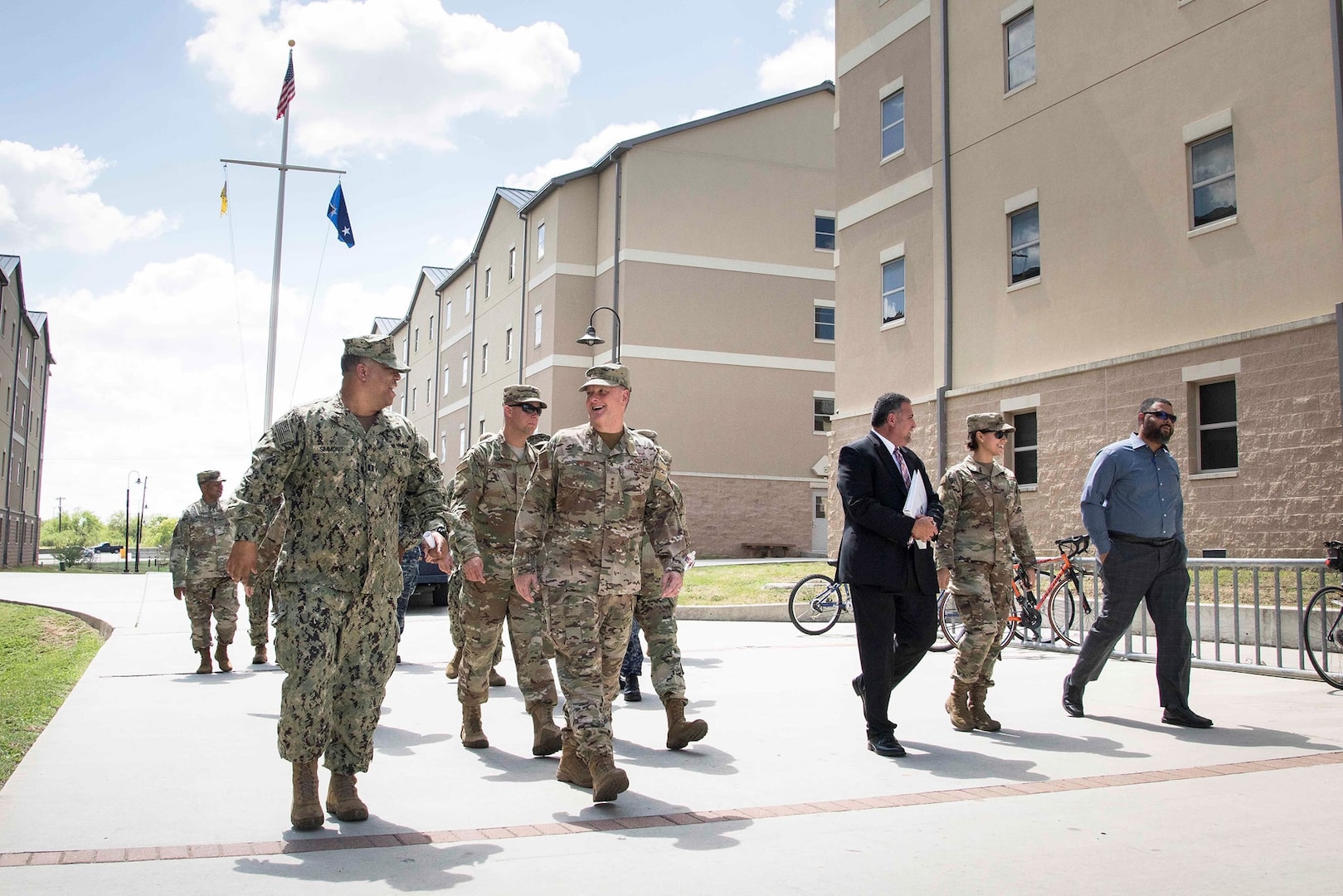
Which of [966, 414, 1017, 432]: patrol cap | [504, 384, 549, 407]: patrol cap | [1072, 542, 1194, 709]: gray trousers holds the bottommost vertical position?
[1072, 542, 1194, 709]: gray trousers

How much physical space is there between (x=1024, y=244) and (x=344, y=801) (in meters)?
17.2

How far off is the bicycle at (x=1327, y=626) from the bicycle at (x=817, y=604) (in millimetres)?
6384

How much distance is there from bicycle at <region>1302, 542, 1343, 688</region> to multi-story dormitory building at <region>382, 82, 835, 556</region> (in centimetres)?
2671

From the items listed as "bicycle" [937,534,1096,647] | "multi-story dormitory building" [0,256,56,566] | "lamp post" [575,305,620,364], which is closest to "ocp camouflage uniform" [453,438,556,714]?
"lamp post" [575,305,620,364]

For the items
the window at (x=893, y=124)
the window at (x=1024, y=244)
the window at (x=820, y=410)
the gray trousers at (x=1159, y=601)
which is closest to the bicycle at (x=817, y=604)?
the window at (x=1024, y=244)

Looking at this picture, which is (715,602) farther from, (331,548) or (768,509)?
(768,509)

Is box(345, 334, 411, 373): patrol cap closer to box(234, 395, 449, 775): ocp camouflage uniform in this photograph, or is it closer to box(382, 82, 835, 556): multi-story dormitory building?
box(234, 395, 449, 775): ocp camouflage uniform

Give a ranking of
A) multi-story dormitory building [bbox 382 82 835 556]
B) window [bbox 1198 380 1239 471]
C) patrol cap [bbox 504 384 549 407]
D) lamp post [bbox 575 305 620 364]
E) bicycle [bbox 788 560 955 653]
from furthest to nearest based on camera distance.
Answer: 1. multi-story dormitory building [bbox 382 82 835 556]
2. lamp post [bbox 575 305 620 364]
3. window [bbox 1198 380 1239 471]
4. bicycle [bbox 788 560 955 653]
5. patrol cap [bbox 504 384 549 407]

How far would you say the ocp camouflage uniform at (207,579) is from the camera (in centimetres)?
1067

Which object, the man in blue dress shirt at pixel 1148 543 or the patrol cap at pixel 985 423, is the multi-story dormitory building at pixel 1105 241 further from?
the patrol cap at pixel 985 423

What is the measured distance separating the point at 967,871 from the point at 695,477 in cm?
3225

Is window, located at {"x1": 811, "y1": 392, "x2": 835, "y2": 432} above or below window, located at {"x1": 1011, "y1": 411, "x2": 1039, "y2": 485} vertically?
above

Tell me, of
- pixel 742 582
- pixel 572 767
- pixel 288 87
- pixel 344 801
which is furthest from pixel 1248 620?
pixel 288 87

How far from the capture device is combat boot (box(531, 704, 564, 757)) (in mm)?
Answer: 6512
